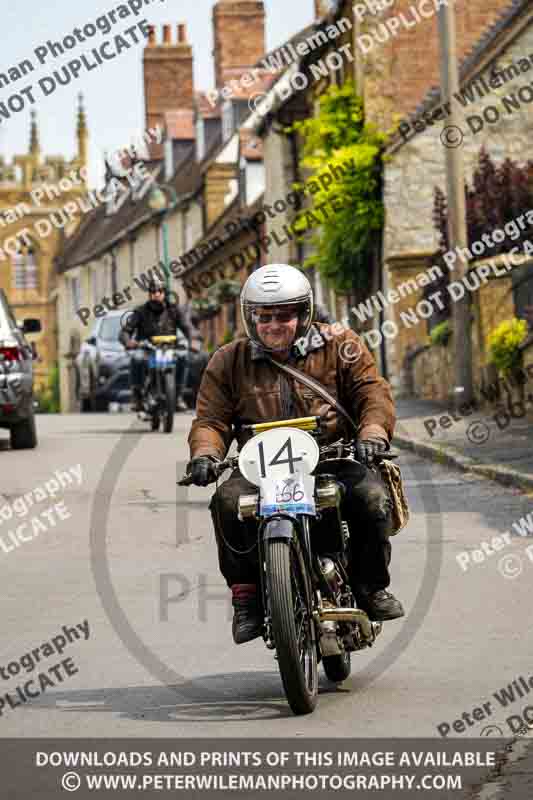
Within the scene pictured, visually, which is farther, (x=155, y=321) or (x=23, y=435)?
(x=155, y=321)

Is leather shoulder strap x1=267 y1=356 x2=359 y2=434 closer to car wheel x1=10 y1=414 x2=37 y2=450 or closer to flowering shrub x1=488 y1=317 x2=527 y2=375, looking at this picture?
flowering shrub x1=488 y1=317 x2=527 y2=375

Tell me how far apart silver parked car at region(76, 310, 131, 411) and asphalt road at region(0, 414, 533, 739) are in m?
19.3

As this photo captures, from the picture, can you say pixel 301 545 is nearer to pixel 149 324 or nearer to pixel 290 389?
pixel 290 389

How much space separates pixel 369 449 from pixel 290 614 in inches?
30.2

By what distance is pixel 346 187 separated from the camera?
33.7m

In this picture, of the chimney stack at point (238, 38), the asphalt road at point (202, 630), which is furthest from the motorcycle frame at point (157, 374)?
the chimney stack at point (238, 38)

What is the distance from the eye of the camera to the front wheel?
6242 mm

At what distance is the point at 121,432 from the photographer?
23938 millimetres

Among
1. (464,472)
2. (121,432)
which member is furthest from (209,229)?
(464,472)

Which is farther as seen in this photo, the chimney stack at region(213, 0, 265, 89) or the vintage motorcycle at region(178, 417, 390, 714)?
the chimney stack at region(213, 0, 265, 89)

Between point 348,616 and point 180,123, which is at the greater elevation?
point 180,123

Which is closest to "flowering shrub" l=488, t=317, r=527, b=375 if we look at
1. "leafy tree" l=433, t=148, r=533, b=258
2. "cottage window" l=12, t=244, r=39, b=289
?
"leafy tree" l=433, t=148, r=533, b=258

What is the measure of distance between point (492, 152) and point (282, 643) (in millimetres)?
27000

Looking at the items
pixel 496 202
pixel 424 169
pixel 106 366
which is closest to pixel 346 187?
pixel 424 169
